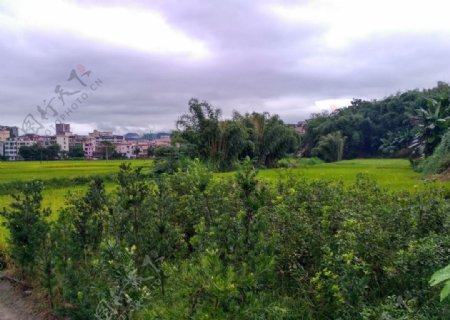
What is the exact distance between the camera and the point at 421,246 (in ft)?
7.84

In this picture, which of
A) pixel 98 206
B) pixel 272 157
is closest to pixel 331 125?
pixel 272 157

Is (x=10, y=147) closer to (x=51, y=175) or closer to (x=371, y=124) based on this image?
(x=51, y=175)

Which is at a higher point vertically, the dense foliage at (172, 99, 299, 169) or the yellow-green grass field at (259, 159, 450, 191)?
the dense foliage at (172, 99, 299, 169)

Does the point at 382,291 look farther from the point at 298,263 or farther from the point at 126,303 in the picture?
the point at 126,303

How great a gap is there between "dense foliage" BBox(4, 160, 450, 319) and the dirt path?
11.5 inches

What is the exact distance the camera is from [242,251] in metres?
2.41

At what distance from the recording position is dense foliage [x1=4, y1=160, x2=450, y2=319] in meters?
2.17

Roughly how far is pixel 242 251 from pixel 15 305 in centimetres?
325

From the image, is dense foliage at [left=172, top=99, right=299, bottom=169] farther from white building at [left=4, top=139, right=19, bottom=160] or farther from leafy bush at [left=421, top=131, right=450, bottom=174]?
white building at [left=4, top=139, right=19, bottom=160]

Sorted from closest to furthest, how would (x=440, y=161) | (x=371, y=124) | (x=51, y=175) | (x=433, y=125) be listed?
1. (x=440, y=161)
2. (x=51, y=175)
3. (x=433, y=125)
4. (x=371, y=124)

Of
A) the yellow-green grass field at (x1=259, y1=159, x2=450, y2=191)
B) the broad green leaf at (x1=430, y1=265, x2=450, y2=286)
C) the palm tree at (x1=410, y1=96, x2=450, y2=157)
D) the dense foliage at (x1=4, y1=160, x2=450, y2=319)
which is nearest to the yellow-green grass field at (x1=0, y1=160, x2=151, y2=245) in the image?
the dense foliage at (x1=4, y1=160, x2=450, y2=319)

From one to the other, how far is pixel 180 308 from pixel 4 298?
3.45m

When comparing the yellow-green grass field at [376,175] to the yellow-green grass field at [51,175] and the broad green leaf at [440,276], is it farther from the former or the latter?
the broad green leaf at [440,276]

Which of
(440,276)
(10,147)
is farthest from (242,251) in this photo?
(10,147)
